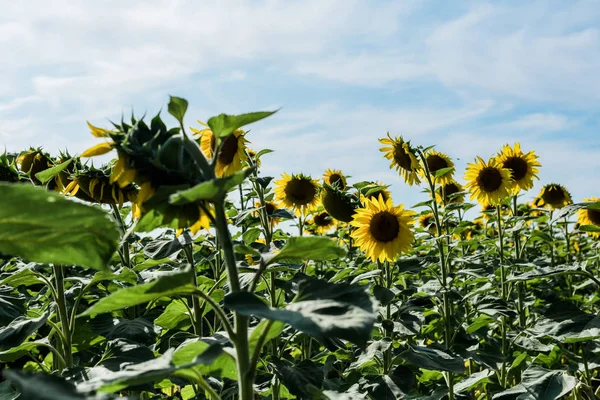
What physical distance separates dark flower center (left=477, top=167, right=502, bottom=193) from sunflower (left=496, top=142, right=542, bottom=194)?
197mm

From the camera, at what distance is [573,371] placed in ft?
9.16

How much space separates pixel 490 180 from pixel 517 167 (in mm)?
373

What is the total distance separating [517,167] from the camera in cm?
434

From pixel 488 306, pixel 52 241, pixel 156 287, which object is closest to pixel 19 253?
pixel 52 241

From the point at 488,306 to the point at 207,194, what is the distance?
236 centimetres

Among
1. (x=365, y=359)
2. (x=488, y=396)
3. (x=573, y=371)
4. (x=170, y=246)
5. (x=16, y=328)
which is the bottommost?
(x=488, y=396)

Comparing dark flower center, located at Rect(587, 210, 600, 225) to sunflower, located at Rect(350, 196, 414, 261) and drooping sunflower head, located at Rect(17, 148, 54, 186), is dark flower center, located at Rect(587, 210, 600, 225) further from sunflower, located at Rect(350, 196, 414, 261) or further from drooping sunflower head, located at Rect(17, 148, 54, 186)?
drooping sunflower head, located at Rect(17, 148, 54, 186)

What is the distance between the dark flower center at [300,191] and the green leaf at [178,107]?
2.98 metres

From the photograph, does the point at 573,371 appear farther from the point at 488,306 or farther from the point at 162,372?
the point at 162,372

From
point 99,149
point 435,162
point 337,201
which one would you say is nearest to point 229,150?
point 337,201

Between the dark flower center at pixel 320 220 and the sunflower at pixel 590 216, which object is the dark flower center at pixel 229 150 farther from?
the sunflower at pixel 590 216

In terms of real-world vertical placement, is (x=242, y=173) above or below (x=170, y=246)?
above


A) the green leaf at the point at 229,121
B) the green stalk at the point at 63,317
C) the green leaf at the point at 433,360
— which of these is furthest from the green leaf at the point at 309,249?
the green leaf at the point at 433,360

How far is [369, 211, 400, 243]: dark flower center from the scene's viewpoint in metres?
3.06
